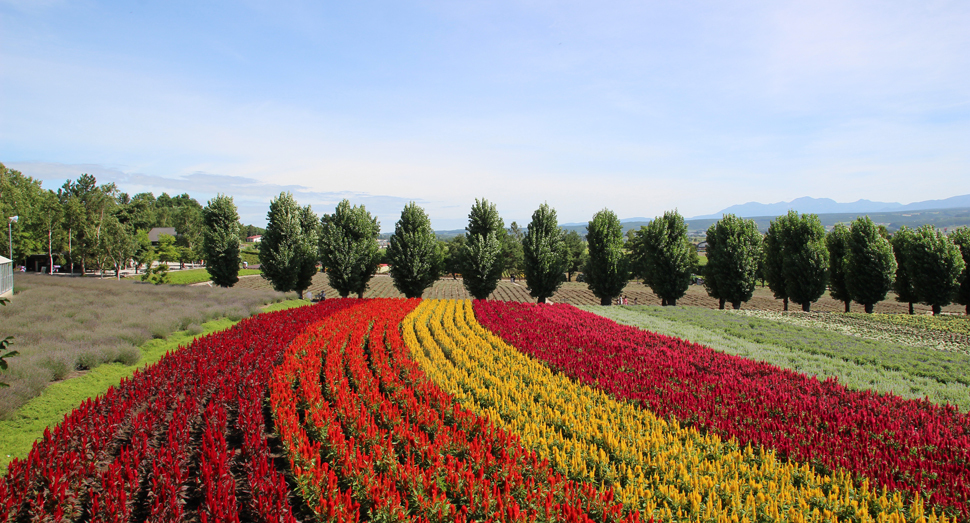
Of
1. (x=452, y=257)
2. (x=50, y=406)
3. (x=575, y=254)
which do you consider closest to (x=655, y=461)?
(x=50, y=406)

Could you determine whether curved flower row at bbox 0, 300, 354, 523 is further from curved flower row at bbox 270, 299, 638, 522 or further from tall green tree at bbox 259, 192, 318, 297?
tall green tree at bbox 259, 192, 318, 297

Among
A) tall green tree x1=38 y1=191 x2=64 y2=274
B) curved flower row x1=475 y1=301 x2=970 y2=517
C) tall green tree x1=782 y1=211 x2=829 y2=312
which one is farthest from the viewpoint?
tall green tree x1=38 y1=191 x2=64 y2=274

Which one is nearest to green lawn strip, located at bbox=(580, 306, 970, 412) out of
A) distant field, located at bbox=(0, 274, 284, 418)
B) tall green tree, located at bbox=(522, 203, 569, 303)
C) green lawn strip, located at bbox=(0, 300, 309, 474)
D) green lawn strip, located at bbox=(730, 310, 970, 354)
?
green lawn strip, located at bbox=(730, 310, 970, 354)

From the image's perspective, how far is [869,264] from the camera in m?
33.5

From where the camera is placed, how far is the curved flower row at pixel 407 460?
507 centimetres

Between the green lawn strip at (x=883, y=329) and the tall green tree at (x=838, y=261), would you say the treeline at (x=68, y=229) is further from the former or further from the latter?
the tall green tree at (x=838, y=261)

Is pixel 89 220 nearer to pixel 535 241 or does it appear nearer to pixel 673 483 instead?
pixel 535 241

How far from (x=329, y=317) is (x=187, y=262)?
318ft

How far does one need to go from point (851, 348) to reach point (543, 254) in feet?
69.0

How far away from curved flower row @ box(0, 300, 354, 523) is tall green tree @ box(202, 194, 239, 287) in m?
30.4

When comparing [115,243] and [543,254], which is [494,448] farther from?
[115,243]

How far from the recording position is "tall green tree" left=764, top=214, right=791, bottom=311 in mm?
35906

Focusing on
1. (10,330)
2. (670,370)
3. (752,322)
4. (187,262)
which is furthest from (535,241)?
(187,262)

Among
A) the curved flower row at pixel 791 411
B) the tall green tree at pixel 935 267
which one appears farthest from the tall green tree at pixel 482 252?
the tall green tree at pixel 935 267
